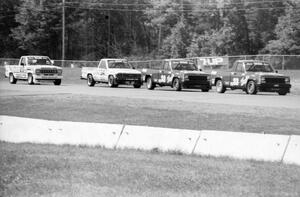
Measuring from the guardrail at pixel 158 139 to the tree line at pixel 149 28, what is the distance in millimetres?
50523

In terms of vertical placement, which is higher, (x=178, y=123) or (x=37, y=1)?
(x=37, y=1)

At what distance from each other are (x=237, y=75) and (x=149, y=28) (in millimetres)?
73648

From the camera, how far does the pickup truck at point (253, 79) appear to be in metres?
27.6

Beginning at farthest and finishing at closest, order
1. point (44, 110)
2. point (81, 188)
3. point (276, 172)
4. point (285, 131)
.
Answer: point (44, 110) → point (285, 131) → point (276, 172) → point (81, 188)

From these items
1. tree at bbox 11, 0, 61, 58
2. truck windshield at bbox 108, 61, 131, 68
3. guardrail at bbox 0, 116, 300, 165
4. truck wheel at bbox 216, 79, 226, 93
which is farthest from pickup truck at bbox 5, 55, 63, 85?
tree at bbox 11, 0, 61, 58

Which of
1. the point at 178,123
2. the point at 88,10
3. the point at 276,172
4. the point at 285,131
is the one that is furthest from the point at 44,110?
the point at 88,10

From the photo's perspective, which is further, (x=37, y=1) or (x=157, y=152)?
(x=37, y=1)

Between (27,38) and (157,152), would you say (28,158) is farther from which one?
(27,38)

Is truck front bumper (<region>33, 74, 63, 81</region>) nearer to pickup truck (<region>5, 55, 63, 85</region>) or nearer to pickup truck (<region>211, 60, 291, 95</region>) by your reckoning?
pickup truck (<region>5, 55, 63, 85</region>)

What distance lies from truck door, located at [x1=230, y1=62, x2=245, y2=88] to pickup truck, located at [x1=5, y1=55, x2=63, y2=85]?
10.9m

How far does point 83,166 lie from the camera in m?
8.86

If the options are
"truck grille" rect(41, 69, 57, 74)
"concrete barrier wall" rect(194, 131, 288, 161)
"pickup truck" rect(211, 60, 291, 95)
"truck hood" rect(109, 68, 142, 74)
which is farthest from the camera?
"truck grille" rect(41, 69, 57, 74)

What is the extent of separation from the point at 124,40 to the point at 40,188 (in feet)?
298

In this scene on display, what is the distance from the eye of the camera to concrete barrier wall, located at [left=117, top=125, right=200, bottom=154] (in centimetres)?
1064
